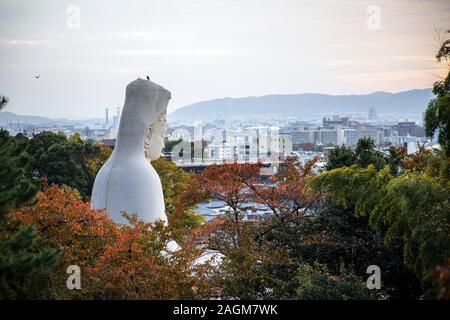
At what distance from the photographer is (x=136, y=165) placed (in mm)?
18656

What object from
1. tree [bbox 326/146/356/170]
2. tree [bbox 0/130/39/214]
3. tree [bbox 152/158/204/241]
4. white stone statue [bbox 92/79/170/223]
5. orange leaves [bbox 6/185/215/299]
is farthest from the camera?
tree [bbox 152/158/204/241]

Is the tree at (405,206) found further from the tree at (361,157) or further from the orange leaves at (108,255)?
the orange leaves at (108,255)

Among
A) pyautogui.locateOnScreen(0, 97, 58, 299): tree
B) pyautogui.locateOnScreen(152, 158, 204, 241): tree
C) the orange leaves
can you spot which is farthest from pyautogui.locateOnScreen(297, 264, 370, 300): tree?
pyautogui.locateOnScreen(152, 158, 204, 241): tree

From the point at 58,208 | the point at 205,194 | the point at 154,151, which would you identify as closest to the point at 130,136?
the point at 154,151

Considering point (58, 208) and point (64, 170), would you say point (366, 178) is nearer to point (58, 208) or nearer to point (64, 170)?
point (58, 208)

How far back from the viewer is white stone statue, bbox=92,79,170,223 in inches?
721

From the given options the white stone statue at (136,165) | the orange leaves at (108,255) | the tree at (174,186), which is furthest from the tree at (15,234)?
the tree at (174,186)

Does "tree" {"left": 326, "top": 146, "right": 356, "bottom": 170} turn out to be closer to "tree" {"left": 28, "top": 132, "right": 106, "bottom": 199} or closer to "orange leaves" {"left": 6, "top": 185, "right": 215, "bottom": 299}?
"orange leaves" {"left": 6, "top": 185, "right": 215, "bottom": 299}

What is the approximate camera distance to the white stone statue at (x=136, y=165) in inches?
721

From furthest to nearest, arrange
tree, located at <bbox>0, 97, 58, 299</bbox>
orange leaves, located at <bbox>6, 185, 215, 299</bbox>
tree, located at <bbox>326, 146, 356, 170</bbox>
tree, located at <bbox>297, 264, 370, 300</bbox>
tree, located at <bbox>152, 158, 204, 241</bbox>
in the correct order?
tree, located at <bbox>152, 158, 204, 241</bbox>, tree, located at <bbox>326, 146, 356, 170</bbox>, tree, located at <bbox>297, 264, 370, 300</bbox>, orange leaves, located at <bbox>6, 185, 215, 299</bbox>, tree, located at <bbox>0, 97, 58, 299</bbox>

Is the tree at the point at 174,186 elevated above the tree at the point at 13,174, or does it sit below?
below

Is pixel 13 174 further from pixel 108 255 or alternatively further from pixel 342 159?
pixel 342 159

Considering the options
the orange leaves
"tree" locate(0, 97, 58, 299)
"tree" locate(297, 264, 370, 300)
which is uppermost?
"tree" locate(0, 97, 58, 299)
